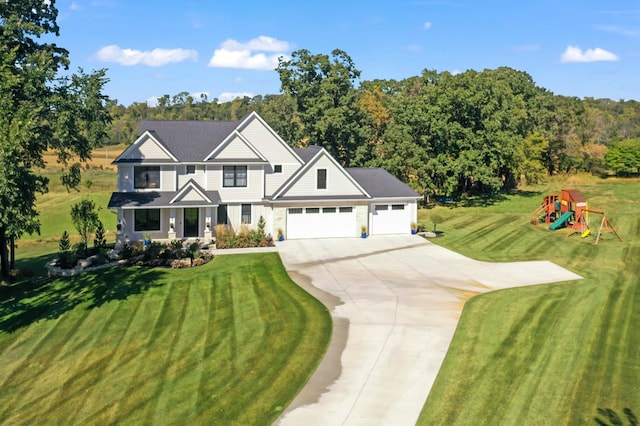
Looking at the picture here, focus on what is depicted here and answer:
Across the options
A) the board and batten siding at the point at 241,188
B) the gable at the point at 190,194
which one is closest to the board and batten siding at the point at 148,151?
the gable at the point at 190,194

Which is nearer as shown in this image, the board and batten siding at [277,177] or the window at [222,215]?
the window at [222,215]

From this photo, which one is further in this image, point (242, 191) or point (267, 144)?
point (267, 144)

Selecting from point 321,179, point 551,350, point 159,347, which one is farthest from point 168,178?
point 551,350

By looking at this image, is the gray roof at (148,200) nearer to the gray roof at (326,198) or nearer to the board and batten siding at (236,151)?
the board and batten siding at (236,151)

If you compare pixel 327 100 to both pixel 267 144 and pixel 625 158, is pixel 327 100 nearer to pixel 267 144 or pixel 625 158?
pixel 267 144

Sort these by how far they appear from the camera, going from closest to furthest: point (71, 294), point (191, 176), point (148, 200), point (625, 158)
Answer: point (71, 294) < point (148, 200) < point (191, 176) < point (625, 158)

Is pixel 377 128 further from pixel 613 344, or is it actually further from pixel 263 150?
pixel 613 344

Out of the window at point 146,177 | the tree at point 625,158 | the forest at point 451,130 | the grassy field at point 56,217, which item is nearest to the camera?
the window at point 146,177
